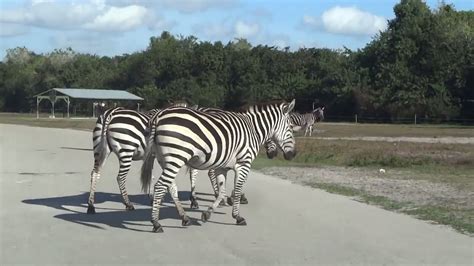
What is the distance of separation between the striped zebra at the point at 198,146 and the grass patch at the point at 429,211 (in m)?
3.15

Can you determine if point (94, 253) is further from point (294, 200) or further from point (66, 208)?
point (294, 200)

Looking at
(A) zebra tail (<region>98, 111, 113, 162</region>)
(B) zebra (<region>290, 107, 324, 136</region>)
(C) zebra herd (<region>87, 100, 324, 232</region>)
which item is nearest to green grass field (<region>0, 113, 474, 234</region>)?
(B) zebra (<region>290, 107, 324, 136</region>)

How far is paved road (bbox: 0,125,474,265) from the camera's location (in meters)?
8.03

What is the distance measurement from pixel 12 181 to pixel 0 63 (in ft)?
441

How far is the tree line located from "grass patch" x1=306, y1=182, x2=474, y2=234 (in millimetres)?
50413

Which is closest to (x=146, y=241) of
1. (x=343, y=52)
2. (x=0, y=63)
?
(x=343, y=52)

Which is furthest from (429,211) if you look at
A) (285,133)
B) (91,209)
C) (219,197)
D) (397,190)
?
(91,209)

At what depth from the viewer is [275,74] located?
323ft

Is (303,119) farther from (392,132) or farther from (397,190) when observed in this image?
(392,132)

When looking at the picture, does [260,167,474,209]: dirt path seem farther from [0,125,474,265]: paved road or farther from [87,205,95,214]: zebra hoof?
[87,205,95,214]: zebra hoof

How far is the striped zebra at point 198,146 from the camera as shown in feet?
31.3

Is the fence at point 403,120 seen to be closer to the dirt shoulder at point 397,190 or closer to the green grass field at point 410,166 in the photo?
the green grass field at point 410,166

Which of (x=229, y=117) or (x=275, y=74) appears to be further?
(x=275, y=74)

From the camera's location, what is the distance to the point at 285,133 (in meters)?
12.6
